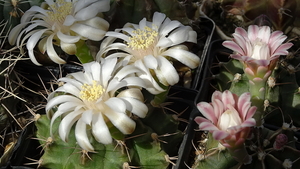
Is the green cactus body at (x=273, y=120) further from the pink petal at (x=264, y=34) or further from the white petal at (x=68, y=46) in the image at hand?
the white petal at (x=68, y=46)

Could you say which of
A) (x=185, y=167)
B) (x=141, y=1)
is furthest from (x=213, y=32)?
(x=185, y=167)

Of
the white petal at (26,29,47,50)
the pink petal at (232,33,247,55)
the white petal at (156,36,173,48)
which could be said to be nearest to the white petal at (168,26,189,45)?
the white petal at (156,36,173,48)

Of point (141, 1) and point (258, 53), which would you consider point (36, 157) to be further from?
point (258, 53)

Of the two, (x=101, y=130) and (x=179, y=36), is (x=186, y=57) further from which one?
(x=101, y=130)

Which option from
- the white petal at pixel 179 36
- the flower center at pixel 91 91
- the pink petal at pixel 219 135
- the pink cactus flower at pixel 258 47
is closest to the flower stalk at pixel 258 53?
the pink cactus flower at pixel 258 47

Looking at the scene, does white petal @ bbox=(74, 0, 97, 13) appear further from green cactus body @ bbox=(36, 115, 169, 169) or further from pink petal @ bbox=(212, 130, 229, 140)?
pink petal @ bbox=(212, 130, 229, 140)
